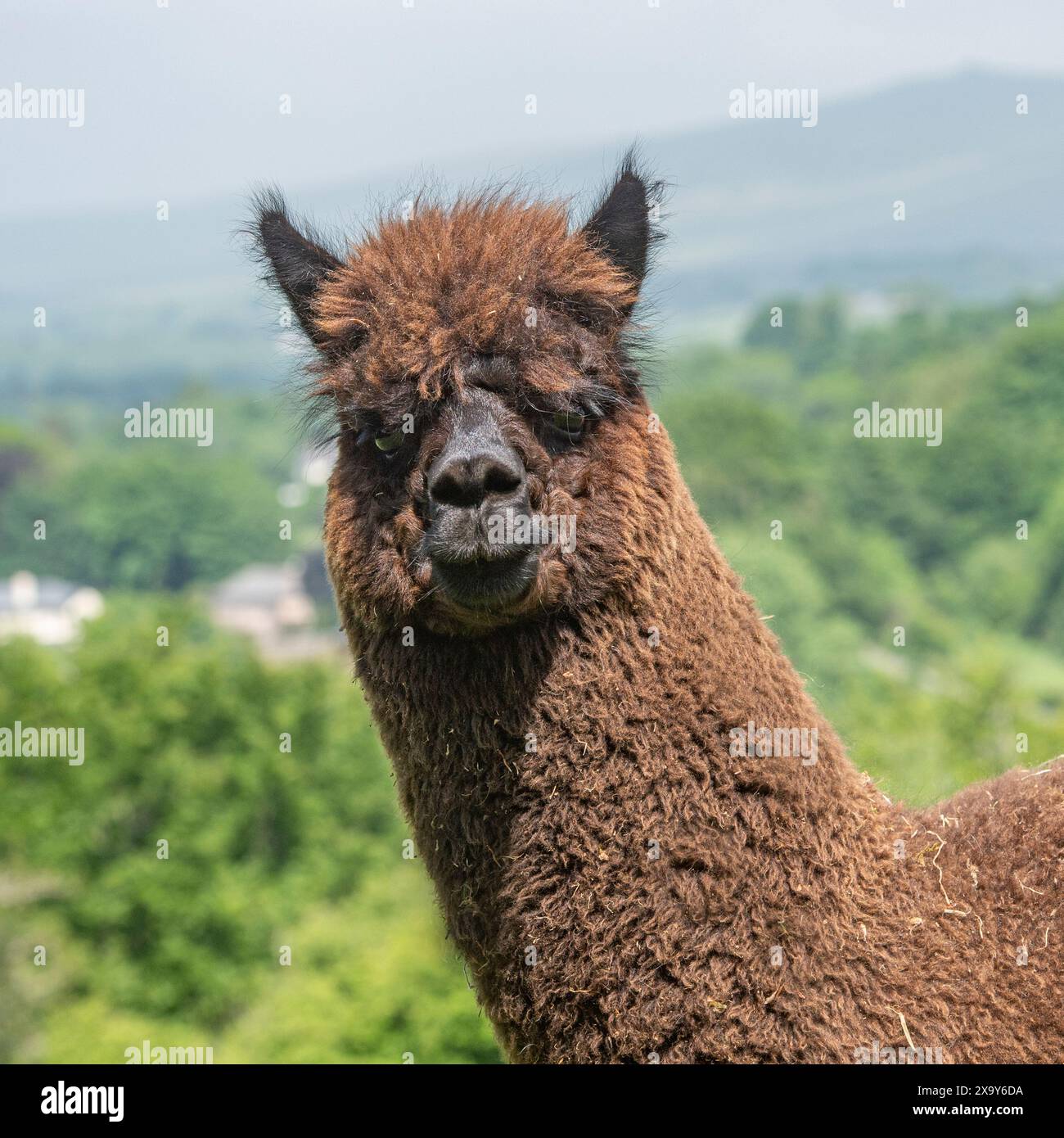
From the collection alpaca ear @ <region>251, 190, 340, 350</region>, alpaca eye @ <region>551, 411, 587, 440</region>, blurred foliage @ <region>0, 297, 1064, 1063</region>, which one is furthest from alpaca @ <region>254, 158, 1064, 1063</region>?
blurred foliage @ <region>0, 297, 1064, 1063</region>

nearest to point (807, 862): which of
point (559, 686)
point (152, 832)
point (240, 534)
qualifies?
point (559, 686)

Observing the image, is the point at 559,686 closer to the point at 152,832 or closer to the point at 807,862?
the point at 807,862

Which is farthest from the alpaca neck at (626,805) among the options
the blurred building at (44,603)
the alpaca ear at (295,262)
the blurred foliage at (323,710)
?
the blurred building at (44,603)

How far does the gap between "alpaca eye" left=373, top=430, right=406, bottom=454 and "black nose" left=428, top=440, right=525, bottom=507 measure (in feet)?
1.04

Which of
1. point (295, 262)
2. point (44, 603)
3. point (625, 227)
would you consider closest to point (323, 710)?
point (295, 262)

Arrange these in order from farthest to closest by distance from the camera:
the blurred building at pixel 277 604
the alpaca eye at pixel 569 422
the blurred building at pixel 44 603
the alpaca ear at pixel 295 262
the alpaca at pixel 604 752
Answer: the blurred building at pixel 44 603 < the blurred building at pixel 277 604 < the alpaca ear at pixel 295 262 < the alpaca eye at pixel 569 422 < the alpaca at pixel 604 752

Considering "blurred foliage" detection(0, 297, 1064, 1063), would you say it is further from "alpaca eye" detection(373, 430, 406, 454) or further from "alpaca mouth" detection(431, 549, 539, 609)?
"alpaca mouth" detection(431, 549, 539, 609)

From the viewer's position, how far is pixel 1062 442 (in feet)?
394

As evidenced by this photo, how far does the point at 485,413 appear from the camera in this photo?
3.95 meters

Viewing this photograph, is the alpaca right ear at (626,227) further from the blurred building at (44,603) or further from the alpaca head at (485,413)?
the blurred building at (44,603)

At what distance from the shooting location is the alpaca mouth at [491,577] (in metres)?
3.76

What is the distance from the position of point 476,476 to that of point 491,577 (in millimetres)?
300

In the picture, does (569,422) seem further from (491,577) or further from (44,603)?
(44,603)

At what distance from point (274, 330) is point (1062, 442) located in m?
126
